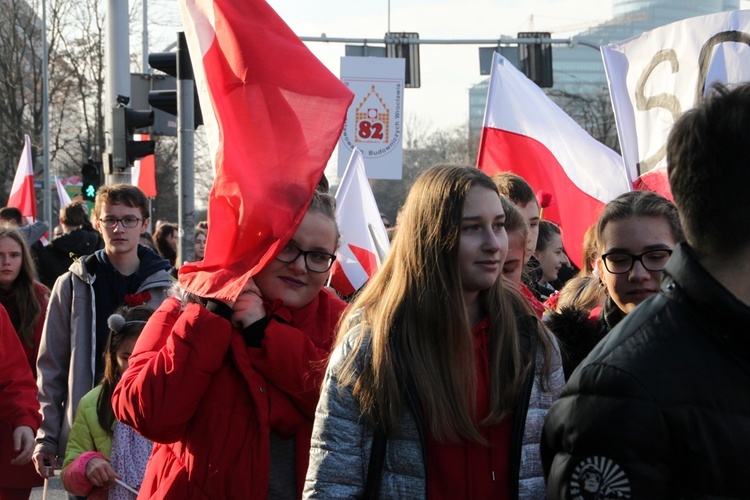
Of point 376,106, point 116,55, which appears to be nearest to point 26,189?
point 116,55

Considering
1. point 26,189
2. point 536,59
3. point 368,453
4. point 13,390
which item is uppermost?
point 536,59

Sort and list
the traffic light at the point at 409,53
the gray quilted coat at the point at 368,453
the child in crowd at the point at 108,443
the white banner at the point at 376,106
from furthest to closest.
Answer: the traffic light at the point at 409,53 < the white banner at the point at 376,106 < the child in crowd at the point at 108,443 < the gray quilted coat at the point at 368,453

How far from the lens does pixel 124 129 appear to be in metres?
12.5

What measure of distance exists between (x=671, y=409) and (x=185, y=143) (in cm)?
713

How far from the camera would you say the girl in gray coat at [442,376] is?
8.98 feet

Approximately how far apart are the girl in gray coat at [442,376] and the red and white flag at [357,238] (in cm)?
446

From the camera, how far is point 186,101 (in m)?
8.47

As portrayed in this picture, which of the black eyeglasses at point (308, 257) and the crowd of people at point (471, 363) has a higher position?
the black eyeglasses at point (308, 257)

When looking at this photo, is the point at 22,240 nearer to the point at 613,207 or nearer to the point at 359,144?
the point at 613,207

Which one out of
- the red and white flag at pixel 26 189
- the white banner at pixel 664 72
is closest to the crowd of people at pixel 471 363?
the white banner at pixel 664 72

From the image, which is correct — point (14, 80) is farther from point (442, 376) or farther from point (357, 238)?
point (442, 376)

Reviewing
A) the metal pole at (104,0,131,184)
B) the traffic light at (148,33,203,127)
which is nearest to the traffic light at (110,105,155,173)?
the metal pole at (104,0,131,184)

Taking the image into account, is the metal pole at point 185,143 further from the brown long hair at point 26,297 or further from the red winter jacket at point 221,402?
the red winter jacket at point 221,402

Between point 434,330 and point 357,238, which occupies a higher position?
point 357,238
